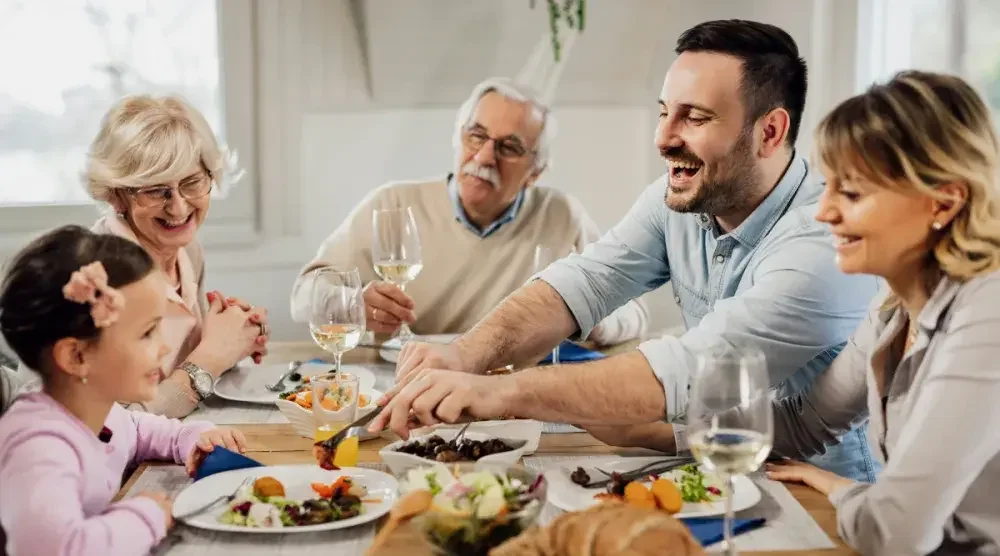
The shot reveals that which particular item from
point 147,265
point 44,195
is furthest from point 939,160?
point 44,195

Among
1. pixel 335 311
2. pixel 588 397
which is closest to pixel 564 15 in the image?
pixel 335 311

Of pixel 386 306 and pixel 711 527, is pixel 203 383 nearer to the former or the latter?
pixel 386 306

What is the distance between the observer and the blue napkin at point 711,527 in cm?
120

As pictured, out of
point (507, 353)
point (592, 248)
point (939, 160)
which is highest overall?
point (939, 160)

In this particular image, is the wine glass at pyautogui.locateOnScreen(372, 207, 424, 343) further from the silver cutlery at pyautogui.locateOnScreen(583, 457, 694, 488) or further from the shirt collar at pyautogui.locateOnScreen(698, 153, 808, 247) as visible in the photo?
the silver cutlery at pyautogui.locateOnScreen(583, 457, 694, 488)

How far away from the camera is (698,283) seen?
206 cm

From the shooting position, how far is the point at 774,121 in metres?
1.91

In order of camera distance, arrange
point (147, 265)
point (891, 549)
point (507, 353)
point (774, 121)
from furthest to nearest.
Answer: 1. point (507, 353)
2. point (774, 121)
3. point (147, 265)
4. point (891, 549)

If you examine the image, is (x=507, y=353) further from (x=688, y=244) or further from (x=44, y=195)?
(x=44, y=195)

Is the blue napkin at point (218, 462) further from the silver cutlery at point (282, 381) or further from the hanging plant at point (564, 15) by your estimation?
the hanging plant at point (564, 15)

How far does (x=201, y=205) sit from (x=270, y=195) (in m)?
1.36

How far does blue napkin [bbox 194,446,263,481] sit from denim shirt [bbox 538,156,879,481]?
24.7 inches

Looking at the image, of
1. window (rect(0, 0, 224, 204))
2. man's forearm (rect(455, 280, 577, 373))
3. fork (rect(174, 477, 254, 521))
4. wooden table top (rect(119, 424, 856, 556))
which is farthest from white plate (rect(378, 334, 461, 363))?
window (rect(0, 0, 224, 204))

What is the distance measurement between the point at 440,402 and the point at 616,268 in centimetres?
80
